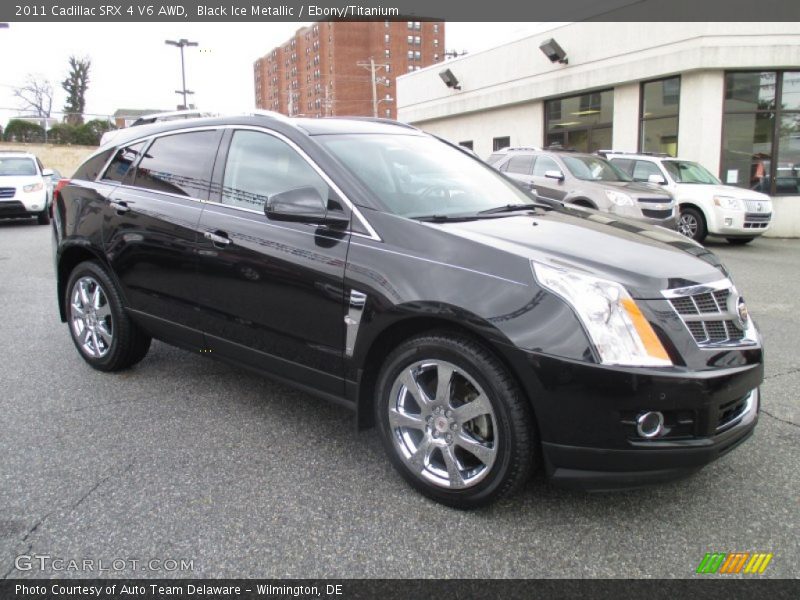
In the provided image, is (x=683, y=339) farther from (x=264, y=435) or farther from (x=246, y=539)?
(x=264, y=435)

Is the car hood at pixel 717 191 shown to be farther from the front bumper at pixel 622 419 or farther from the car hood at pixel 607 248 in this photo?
the front bumper at pixel 622 419

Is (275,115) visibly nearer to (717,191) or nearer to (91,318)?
(91,318)

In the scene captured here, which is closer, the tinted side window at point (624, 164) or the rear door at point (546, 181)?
the rear door at point (546, 181)

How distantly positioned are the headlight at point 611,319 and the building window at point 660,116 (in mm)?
15691

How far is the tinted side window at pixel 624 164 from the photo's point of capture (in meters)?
13.3

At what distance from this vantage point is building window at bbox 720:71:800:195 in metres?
15.3

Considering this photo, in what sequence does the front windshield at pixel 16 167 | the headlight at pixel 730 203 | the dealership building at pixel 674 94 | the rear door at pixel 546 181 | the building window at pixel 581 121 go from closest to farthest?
the rear door at pixel 546 181 → the headlight at pixel 730 203 → the dealership building at pixel 674 94 → the front windshield at pixel 16 167 → the building window at pixel 581 121

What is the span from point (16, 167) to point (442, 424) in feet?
57.5

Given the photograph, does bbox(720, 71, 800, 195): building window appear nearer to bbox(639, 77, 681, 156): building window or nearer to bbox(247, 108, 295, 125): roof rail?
bbox(639, 77, 681, 156): building window

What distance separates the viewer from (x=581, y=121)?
19.5 meters

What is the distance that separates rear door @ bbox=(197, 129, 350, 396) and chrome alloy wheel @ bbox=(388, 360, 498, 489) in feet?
1.31

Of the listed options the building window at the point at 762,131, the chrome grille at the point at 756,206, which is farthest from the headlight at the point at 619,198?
the building window at the point at 762,131

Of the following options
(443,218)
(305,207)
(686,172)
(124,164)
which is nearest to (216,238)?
(305,207)
